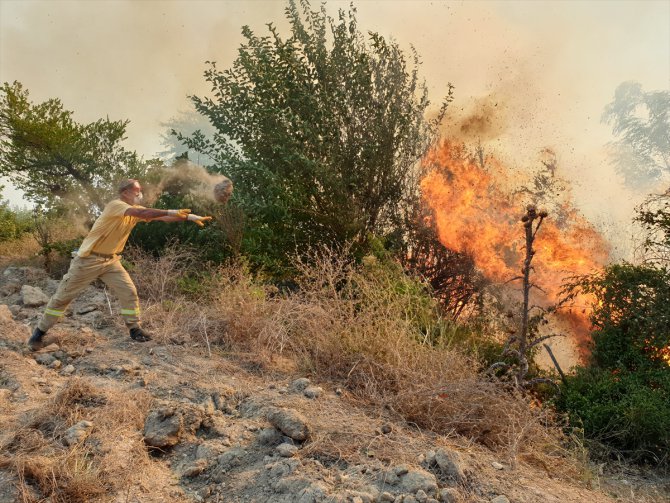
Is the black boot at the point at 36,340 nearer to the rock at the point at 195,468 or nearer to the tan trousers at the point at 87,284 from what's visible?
the tan trousers at the point at 87,284

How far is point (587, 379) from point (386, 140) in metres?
5.31

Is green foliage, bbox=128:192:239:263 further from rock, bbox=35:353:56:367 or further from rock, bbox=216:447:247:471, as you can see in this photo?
rock, bbox=216:447:247:471

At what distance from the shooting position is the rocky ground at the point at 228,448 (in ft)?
10.2

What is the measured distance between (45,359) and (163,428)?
96.9 inches

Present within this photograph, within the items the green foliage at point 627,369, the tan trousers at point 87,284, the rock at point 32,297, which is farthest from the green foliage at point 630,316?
the rock at point 32,297

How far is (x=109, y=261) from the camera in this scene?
5.98m

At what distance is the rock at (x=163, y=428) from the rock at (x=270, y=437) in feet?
1.99

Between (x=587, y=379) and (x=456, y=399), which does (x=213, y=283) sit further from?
(x=587, y=379)

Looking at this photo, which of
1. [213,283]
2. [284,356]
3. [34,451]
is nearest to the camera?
[34,451]

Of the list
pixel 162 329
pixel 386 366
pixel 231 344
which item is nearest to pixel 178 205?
pixel 162 329

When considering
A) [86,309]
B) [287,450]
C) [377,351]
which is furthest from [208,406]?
[86,309]

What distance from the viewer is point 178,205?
32.2ft

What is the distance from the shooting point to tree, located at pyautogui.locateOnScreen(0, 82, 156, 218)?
40.3ft

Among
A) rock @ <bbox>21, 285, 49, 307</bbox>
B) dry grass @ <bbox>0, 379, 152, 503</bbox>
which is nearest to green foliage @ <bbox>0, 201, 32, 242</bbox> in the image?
rock @ <bbox>21, 285, 49, 307</bbox>
